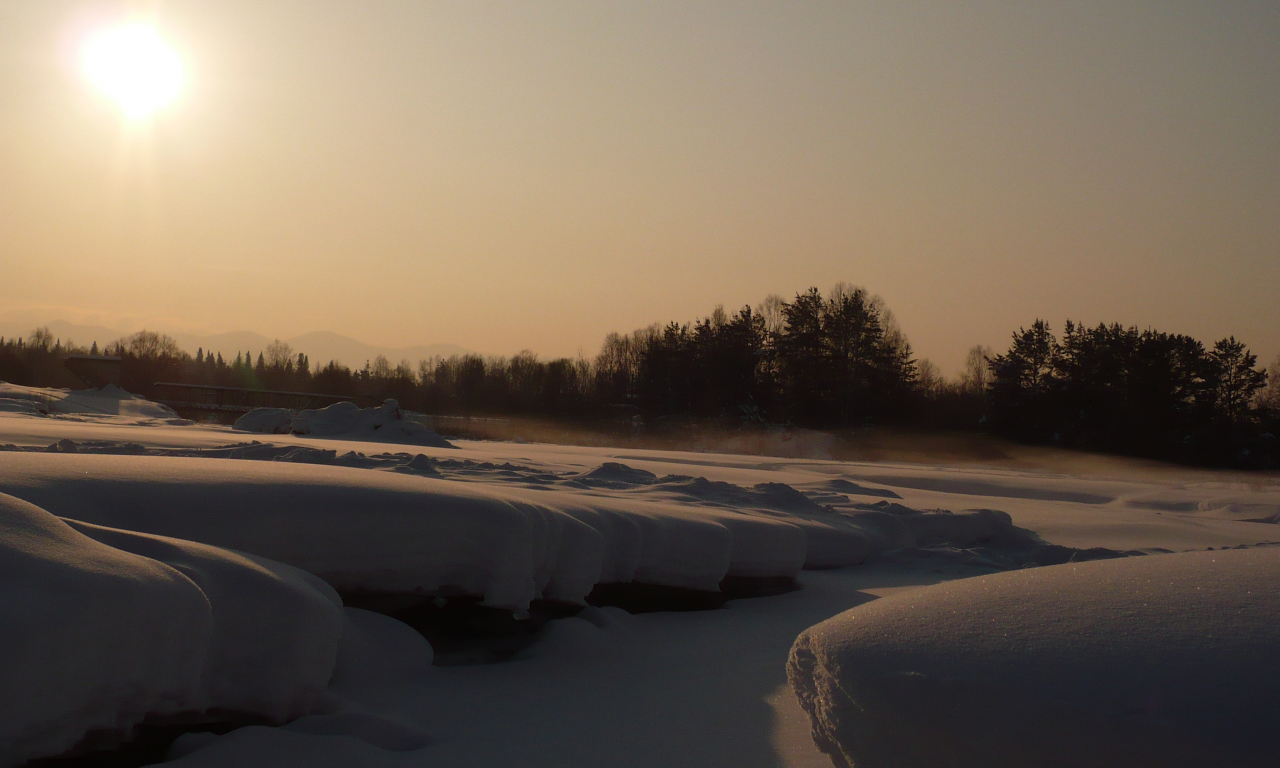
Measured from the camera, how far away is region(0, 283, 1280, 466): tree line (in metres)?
25.4

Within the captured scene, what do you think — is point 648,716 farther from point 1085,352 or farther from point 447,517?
point 1085,352

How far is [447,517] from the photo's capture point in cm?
302

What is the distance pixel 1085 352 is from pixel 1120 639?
30742 millimetres

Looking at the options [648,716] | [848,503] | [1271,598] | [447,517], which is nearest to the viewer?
[1271,598]

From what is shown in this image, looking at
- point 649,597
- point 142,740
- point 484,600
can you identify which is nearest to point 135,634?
point 142,740

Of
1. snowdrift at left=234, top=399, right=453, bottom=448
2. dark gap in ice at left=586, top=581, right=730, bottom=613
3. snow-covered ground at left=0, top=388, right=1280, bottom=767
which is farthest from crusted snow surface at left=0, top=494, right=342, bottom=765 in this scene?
snowdrift at left=234, top=399, right=453, bottom=448

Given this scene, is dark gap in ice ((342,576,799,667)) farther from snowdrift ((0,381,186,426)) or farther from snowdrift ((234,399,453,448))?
snowdrift ((0,381,186,426))

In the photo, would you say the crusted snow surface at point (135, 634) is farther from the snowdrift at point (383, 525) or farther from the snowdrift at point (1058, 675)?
the snowdrift at point (1058, 675)

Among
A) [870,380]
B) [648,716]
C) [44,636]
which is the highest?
[870,380]

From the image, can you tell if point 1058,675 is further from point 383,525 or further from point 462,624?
point 462,624

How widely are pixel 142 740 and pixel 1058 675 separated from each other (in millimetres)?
2042

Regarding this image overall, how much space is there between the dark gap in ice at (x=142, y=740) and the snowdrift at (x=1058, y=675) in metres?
1.47

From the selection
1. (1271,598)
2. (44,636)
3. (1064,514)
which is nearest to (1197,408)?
(1064,514)

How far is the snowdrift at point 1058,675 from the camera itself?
1455mm
